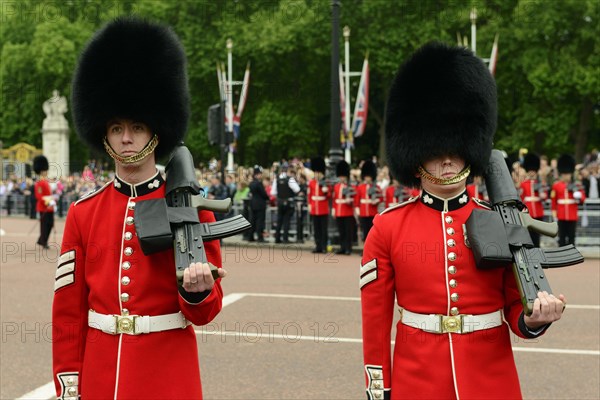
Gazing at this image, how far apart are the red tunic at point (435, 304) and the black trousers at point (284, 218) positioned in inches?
583

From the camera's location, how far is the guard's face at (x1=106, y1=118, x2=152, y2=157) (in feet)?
12.0

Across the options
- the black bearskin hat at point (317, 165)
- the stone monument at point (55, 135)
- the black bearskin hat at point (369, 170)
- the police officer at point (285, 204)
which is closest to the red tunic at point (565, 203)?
the black bearskin hat at point (369, 170)

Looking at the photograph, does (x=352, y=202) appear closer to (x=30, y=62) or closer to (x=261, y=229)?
(x=261, y=229)

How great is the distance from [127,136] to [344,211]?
13.1 m

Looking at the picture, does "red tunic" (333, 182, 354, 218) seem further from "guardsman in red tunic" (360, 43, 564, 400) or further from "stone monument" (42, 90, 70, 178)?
"stone monument" (42, 90, 70, 178)

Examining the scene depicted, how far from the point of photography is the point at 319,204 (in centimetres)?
1733

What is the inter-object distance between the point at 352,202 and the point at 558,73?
56.2 ft

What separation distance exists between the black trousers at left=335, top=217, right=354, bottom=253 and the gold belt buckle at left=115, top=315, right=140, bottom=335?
43.2 ft

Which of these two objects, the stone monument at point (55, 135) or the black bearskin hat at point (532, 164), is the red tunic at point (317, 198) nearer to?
the black bearskin hat at point (532, 164)

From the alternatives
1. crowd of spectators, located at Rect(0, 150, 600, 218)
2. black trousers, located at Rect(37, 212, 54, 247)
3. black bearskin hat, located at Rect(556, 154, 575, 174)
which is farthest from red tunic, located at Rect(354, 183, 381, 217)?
black trousers, located at Rect(37, 212, 54, 247)

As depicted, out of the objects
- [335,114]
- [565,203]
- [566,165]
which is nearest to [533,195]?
[565,203]

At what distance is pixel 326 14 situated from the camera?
1407 inches

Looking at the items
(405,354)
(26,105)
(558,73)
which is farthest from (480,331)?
(26,105)

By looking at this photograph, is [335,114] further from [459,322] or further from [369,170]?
[459,322]
